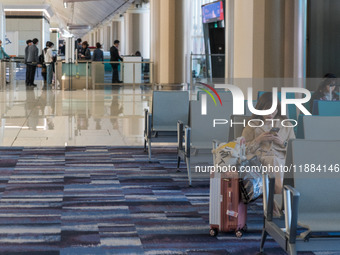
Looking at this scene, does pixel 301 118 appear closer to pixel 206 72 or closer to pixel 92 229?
pixel 92 229

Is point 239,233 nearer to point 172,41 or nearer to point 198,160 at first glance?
point 198,160

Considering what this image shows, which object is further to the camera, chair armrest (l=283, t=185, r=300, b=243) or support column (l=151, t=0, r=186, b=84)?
support column (l=151, t=0, r=186, b=84)

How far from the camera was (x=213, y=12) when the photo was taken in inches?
757

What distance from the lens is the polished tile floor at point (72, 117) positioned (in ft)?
35.3

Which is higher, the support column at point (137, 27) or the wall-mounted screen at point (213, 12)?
the support column at point (137, 27)

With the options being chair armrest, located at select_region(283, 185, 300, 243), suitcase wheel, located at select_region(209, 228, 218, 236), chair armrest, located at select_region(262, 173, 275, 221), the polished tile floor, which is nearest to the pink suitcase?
suitcase wheel, located at select_region(209, 228, 218, 236)

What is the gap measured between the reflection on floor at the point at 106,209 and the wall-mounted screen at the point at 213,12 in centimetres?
1040

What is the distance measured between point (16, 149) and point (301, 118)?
17.9 ft

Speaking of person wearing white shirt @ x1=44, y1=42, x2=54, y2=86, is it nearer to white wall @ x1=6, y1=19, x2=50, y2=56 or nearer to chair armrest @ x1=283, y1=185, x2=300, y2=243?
white wall @ x1=6, y1=19, x2=50, y2=56

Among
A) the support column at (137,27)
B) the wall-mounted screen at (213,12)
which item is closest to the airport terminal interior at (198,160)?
the wall-mounted screen at (213,12)

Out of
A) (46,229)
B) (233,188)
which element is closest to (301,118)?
(233,188)

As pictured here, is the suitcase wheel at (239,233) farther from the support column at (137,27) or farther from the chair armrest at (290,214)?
the support column at (137,27)

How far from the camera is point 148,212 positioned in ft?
18.9

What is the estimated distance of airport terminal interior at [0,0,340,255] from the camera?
13.5 ft
